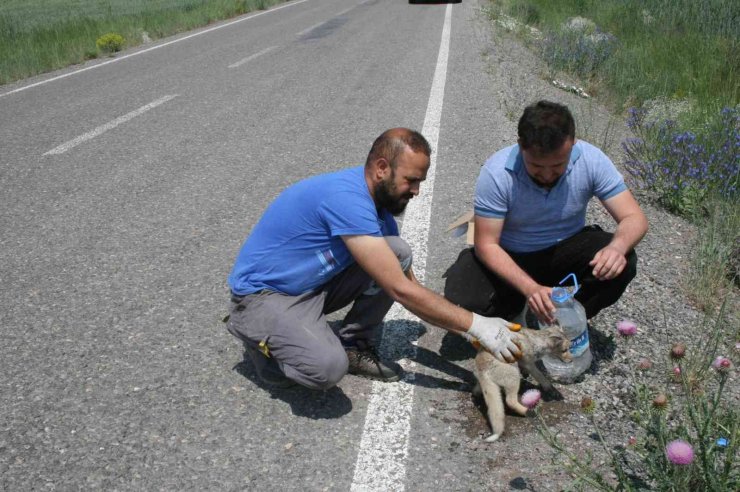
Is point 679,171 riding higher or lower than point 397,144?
lower

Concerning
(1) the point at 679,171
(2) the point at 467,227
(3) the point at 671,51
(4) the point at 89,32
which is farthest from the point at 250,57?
(2) the point at 467,227

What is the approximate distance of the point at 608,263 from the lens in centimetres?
333

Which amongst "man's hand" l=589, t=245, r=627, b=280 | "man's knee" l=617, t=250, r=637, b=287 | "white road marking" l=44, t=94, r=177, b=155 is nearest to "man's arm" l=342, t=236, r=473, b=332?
"man's hand" l=589, t=245, r=627, b=280

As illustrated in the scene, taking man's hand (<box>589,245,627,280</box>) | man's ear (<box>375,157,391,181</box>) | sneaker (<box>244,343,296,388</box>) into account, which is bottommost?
sneaker (<box>244,343,296,388</box>)

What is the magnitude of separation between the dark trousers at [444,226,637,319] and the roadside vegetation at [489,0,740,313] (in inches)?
22.6

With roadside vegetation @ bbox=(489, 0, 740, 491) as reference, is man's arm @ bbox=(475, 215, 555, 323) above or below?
above

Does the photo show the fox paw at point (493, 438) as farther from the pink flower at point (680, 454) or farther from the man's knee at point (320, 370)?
the pink flower at point (680, 454)

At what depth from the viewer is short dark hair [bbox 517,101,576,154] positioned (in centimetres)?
318

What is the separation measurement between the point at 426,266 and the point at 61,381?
2108 millimetres

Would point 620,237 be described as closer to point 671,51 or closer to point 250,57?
point 671,51

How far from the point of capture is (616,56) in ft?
35.0

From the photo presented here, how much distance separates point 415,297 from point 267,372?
0.82 m

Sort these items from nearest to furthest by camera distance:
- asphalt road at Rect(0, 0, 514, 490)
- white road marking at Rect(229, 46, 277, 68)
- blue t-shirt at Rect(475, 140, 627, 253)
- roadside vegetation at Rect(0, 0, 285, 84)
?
asphalt road at Rect(0, 0, 514, 490) < blue t-shirt at Rect(475, 140, 627, 253) < white road marking at Rect(229, 46, 277, 68) < roadside vegetation at Rect(0, 0, 285, 84)

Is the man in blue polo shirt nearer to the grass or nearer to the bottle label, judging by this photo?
the bottle label
